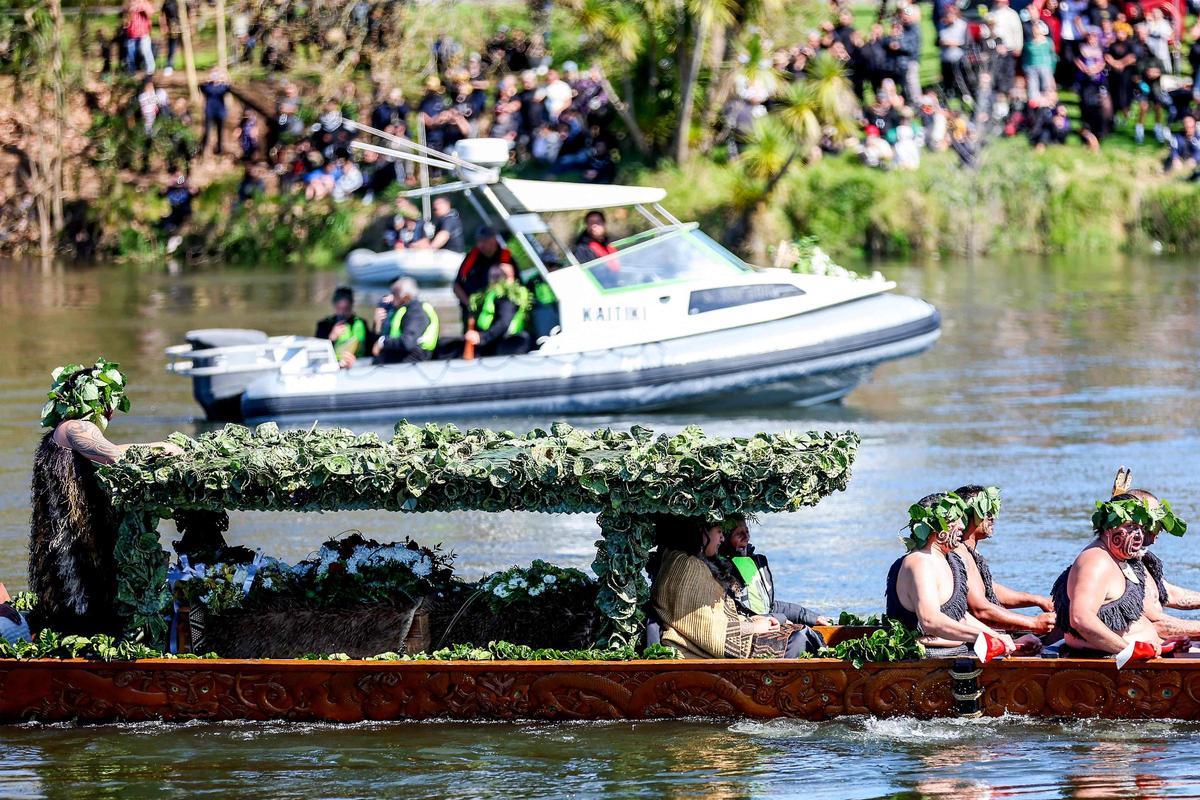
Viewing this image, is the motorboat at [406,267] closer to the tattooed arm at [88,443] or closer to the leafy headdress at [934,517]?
the tattooed arm at [88,443]

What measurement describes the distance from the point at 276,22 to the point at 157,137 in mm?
3819

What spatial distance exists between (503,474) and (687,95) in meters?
23.6

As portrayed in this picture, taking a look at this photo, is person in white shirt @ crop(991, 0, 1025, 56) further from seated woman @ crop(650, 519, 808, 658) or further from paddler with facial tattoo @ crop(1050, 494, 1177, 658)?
seated woman @ crop(650, 519, 808, 658)

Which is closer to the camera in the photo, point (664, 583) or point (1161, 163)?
point (664, 583)

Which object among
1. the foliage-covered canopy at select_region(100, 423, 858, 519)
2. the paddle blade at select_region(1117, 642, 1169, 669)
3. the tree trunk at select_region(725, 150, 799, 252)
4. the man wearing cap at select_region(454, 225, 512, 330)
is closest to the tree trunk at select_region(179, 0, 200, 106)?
the tree trunk at select_region(725, 150, 799, 252)

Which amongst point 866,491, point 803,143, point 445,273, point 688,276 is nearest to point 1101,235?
point 803,143

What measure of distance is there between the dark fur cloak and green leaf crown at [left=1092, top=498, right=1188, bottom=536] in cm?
482

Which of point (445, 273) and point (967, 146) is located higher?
point (967, 146)

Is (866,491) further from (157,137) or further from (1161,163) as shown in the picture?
(157,137)

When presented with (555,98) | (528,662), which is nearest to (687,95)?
(555,98)

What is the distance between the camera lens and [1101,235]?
30703 mm

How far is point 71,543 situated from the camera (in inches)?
367

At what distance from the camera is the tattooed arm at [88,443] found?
30.1ft

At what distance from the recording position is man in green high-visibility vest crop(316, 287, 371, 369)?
57.7 feet
